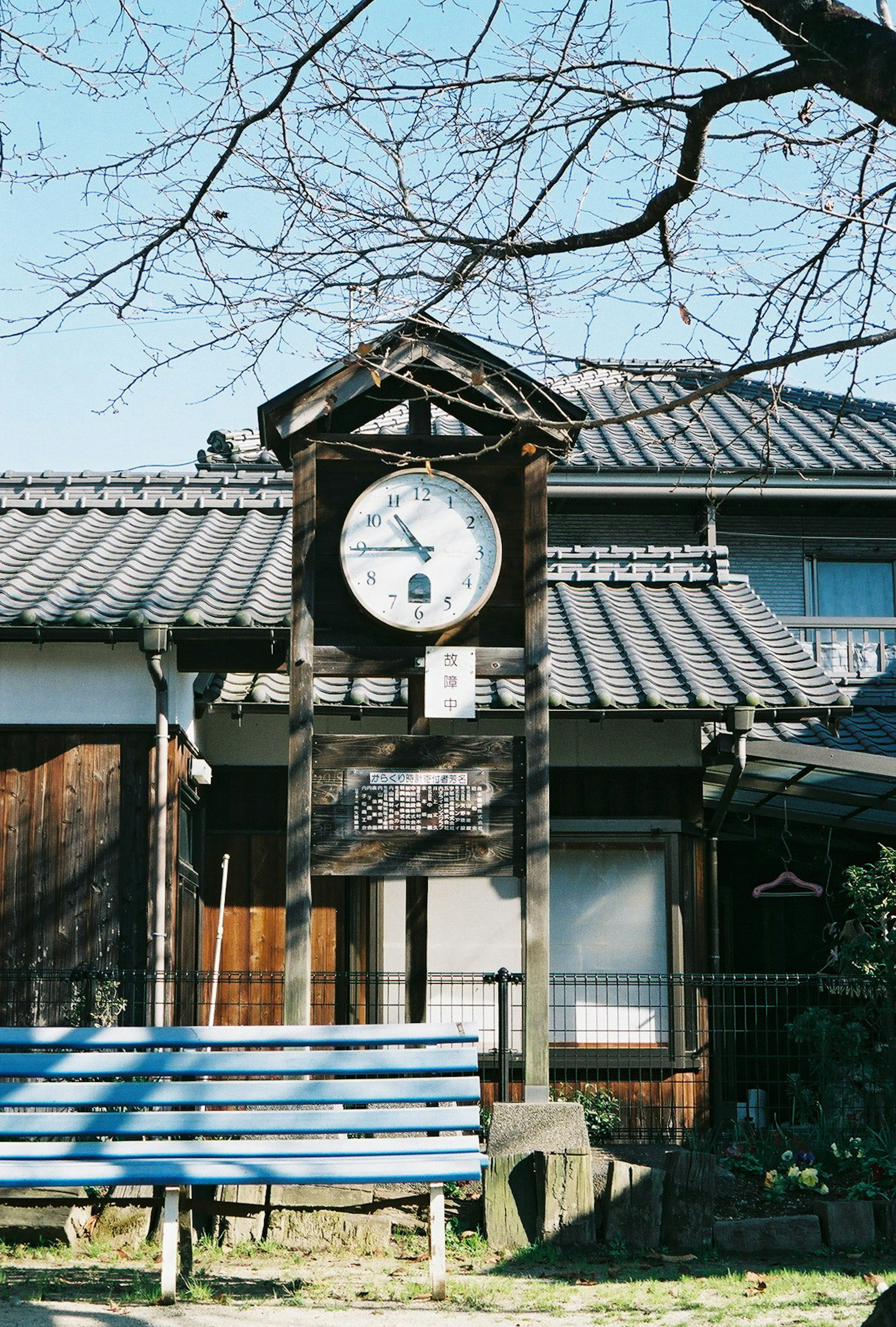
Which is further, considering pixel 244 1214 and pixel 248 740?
pixel 248 740

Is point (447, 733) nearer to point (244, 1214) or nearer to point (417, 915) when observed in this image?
point (417, 915)

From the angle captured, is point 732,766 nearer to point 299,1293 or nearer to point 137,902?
point 137,902

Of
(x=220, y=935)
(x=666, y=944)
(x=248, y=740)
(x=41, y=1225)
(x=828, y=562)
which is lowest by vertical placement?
(x=41, y=1225)

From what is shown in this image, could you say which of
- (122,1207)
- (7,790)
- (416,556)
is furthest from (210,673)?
(122,1207)

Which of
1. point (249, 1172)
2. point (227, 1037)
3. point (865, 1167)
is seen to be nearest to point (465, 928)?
point (865, 1167)

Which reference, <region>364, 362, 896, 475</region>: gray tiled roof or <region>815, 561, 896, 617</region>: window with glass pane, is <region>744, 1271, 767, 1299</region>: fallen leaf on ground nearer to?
<region>364, 362, 896, 475</region>: gray tiled roof

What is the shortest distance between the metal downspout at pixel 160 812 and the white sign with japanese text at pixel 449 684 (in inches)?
98.4

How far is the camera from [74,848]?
31.2 feet

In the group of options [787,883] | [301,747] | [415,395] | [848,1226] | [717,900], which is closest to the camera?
[848,1226]

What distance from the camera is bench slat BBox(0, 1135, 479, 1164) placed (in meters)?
6.02

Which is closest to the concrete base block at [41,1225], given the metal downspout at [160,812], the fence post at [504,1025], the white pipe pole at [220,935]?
the metal downspout at [160,812]

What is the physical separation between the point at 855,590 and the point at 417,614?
439 inches

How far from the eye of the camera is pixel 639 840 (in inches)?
443

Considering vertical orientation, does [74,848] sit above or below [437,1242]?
above
